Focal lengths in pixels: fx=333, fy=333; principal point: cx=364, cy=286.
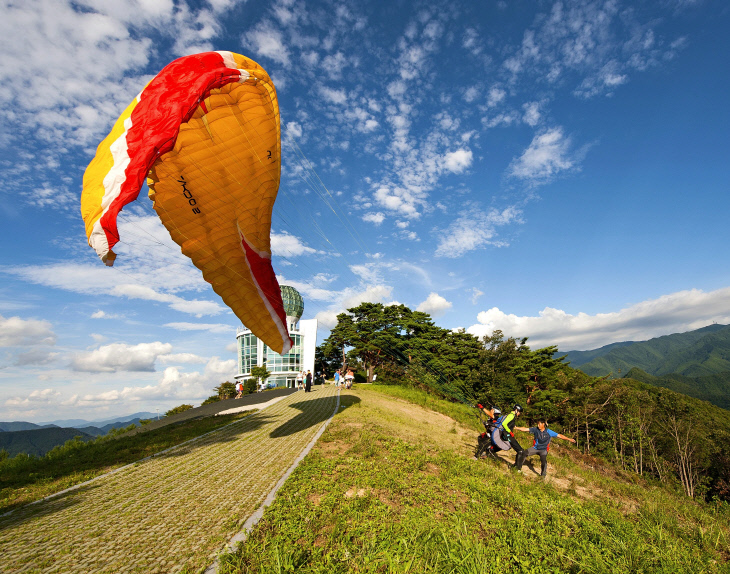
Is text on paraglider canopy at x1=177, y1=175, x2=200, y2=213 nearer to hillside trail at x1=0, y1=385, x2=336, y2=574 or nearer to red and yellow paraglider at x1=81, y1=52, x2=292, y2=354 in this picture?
red and yellow paraglider at x1=81, y1=52, x2=292, y2=354

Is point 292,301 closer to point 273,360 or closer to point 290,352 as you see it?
point 290,352

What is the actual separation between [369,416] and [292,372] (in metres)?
40.5

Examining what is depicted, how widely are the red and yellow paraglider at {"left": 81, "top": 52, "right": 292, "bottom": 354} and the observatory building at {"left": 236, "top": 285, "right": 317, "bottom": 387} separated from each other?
42.1 metres

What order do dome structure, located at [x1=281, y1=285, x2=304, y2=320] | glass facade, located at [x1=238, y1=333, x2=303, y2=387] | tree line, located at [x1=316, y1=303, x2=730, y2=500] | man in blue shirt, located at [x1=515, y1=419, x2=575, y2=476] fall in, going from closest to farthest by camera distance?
man in blue shirt, located at [x1=515, y1=419, x2=575, y2=476], tree line, located at [x1=316, y1=303, x2=730, y2=500], glass facade, located at [x1=238, y1=333, x2=303, y2=387], dome structure, located at [x1=281, y1=285, x2=304, y2=320]

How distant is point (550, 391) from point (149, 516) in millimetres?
34744

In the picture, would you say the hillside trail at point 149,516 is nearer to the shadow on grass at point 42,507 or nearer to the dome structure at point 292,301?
the shadow on grass at point 42,507

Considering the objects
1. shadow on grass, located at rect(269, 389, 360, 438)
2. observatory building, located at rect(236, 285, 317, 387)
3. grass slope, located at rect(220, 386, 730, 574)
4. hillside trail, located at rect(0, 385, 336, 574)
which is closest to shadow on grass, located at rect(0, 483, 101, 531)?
hillside trail, located at rect(0, 385, 336, 574)

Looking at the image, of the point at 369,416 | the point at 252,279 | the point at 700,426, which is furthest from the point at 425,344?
the point at 700,426

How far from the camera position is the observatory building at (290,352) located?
49.9m

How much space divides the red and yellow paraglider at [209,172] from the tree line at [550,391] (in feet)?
69.9

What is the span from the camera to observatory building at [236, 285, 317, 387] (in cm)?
4991

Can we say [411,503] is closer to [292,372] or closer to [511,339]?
[511,339]

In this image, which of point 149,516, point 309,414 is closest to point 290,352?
point 309,414

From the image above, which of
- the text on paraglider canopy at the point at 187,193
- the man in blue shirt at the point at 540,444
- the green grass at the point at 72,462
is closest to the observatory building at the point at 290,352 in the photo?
the green grass at the point at 72,462
